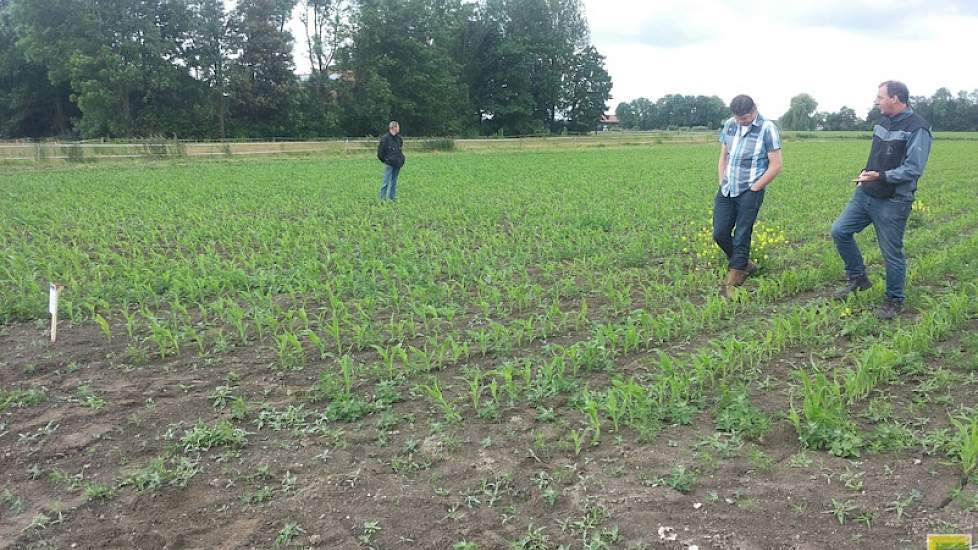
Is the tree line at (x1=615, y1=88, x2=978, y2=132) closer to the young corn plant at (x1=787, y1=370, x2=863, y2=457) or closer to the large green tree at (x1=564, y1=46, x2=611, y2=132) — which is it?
the large green tree at (x1=564, y1=46, x2=611, y2=132)

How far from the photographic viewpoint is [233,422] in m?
4.03

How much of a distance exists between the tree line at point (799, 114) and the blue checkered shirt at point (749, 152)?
180ft

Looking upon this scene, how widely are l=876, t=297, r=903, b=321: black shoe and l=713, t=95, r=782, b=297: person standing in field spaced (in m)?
1.24

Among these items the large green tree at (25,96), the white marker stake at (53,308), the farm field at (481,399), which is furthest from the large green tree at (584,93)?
the white marker stake at (53,308)

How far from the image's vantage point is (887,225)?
219 inches

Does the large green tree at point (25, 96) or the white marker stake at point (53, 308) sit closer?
the white marker stake at point (53, 308)

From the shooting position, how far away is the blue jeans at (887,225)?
5.53 meters

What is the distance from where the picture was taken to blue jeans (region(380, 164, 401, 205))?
13.2 meters

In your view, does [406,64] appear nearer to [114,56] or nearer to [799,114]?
[114,56]

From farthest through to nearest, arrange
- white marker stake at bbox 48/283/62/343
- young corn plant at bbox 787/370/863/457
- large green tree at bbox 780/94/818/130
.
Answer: large green tree at bbox 780/94/818/130
white marker stake at bbox 48/283/62/343
young corn plant at bbox 787/370/863/457

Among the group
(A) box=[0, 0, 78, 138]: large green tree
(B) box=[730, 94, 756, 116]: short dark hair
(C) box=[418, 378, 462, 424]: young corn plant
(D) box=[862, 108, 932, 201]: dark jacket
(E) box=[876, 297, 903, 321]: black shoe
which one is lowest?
(C) box=[418, 378, 462, 424]: young corn plant

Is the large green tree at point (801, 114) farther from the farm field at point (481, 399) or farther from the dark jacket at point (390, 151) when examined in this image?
the farm field at point (481, 399)

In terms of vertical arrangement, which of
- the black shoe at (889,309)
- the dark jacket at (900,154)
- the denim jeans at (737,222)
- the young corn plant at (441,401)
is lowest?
the young corn plant at (441,401)

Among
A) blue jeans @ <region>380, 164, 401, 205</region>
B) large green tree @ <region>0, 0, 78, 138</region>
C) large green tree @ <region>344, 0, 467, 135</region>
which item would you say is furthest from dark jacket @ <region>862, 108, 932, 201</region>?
large green tree @ <region>0, 0, 78, 138</region>
